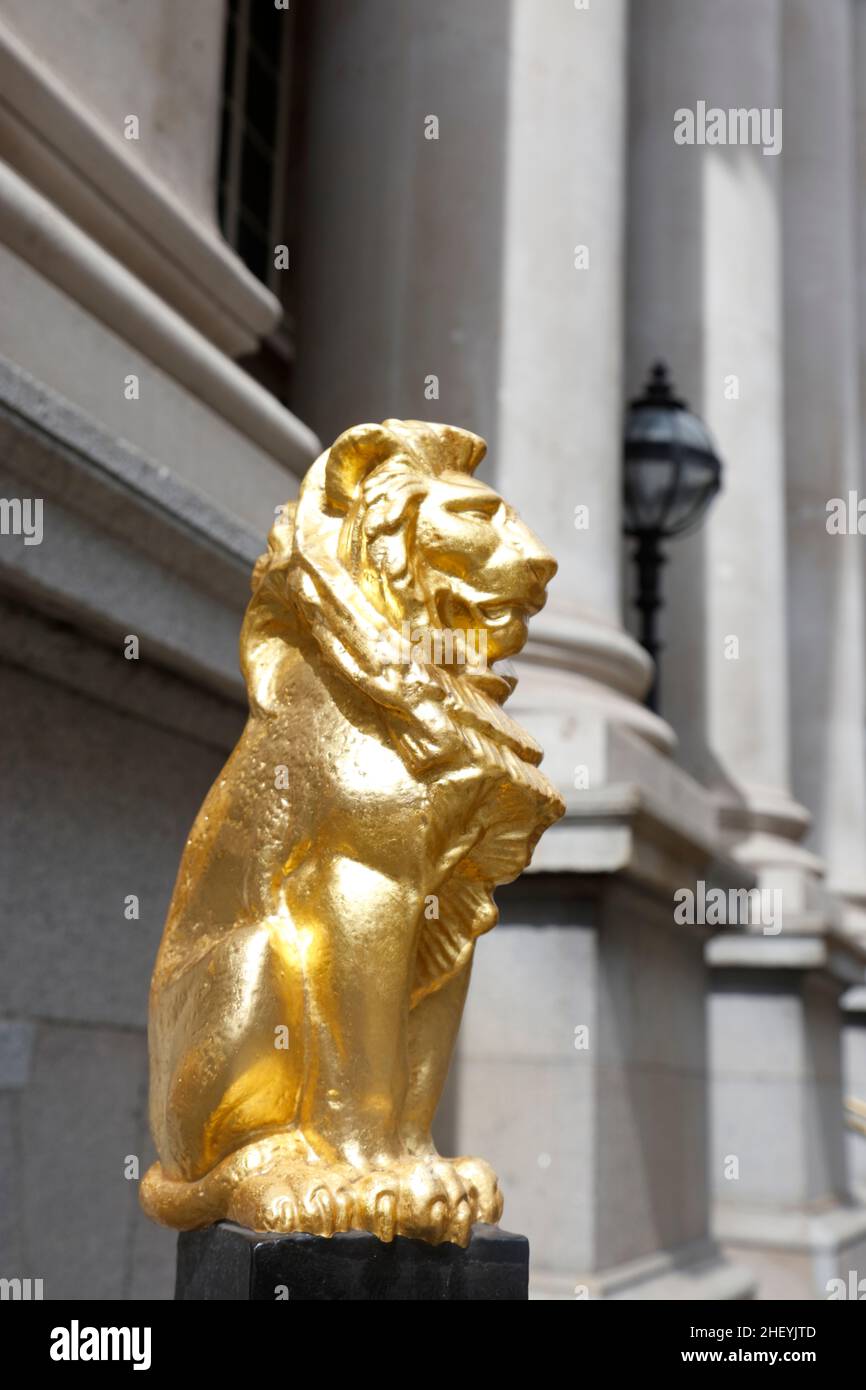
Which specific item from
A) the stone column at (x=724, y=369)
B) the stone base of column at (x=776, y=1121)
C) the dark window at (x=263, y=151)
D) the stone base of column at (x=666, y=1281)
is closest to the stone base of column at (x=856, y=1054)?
the stone base of column at (x=776, y=1121)

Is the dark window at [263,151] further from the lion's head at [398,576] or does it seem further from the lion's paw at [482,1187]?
the lion's paw at [482,1187]

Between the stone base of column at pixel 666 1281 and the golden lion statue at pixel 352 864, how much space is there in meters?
2.96

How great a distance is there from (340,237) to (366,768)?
204 inches

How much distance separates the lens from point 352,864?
2215 mm

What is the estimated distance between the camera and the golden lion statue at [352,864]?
2158mm

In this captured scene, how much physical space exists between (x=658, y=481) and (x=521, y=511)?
150 centimetres

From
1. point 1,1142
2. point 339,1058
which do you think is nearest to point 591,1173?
point 1,1142

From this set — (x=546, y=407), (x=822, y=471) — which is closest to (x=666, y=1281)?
(x=546, y=407)

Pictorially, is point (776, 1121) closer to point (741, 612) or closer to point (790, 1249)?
point (790, 1249)

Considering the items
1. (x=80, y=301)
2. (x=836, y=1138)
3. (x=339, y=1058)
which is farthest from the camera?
(x=836, y=1138)

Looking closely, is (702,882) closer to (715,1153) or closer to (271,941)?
(715,1153)

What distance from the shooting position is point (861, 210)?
17.6m

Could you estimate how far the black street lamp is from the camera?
7672mm
